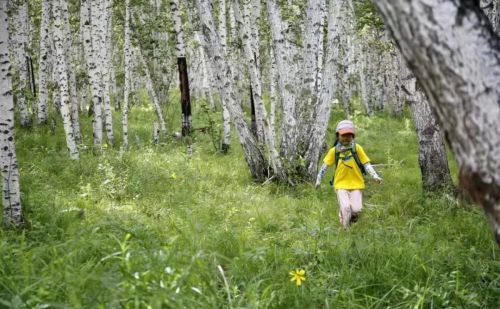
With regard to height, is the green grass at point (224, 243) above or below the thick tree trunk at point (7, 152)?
below

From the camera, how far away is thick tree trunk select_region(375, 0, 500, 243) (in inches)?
72.0

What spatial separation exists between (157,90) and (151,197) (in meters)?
8.59

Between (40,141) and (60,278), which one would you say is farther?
(40,141)

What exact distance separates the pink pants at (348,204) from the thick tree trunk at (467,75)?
4757 mm

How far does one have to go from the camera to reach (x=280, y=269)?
14.3ft

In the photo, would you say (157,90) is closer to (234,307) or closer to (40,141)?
(40,141)

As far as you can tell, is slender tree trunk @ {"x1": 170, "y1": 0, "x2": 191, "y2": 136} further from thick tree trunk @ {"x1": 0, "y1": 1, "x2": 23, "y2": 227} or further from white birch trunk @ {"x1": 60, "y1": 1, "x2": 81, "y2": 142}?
thick tree trunk @ {"x1": 0, "y1": 1, "x2": 23, "y2": 227}

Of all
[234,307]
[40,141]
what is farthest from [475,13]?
[40,141]

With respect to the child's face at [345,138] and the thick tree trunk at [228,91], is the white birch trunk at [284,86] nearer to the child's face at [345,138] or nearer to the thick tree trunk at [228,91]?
the thick tree trunk at [228,91]

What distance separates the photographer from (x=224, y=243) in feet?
17.1

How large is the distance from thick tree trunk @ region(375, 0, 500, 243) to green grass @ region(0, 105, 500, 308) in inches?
67.4

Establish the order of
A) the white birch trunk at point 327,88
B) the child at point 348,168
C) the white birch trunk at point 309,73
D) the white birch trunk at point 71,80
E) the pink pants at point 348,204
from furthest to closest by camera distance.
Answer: the white birch trunk at point 71,80
the white birch trunk at point 309,73
the white birch trunk at point 327,88
the child at point 348,168
the pink pants at point 348,204

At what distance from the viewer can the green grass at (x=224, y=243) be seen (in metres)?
3.28

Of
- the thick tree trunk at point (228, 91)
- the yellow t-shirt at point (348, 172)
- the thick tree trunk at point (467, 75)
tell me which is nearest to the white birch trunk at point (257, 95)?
the thick tree trunk at point (228, 91)
